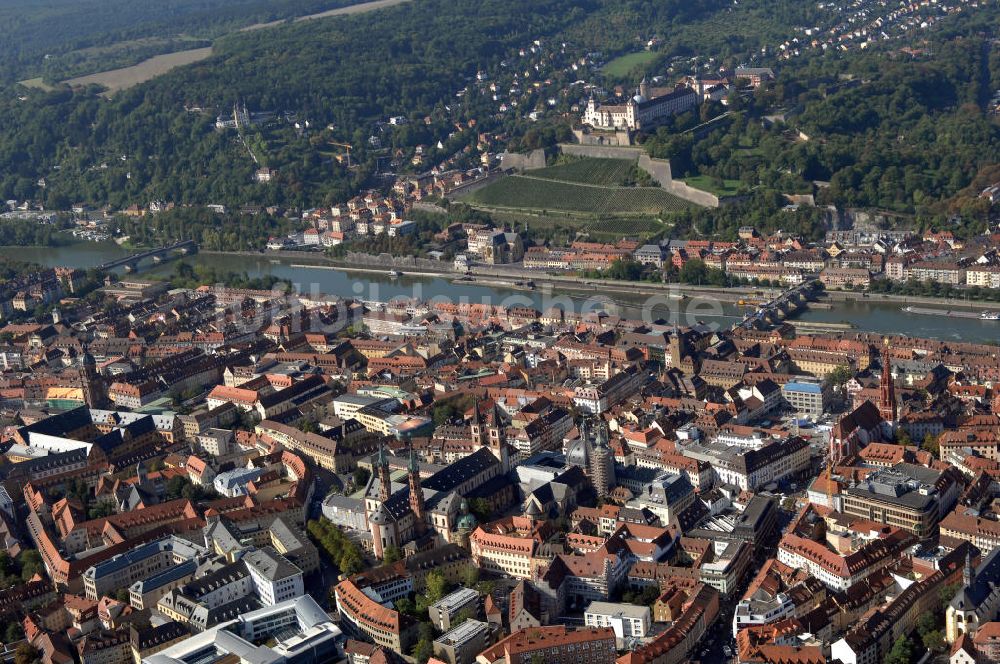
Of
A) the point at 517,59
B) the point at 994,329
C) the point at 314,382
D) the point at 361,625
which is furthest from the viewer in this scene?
the point at 517,59

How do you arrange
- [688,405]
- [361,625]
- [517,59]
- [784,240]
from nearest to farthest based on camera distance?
[361,625]
[688,405]
[784,240]
[517,59]

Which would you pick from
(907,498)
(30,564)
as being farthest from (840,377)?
(30,564)

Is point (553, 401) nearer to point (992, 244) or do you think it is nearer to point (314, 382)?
point (314, 382)

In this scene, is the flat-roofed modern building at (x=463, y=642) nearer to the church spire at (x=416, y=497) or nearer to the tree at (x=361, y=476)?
the church spire at (x=416, y=497)

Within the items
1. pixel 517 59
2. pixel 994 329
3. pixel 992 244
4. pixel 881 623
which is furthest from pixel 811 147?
pixel 881 623

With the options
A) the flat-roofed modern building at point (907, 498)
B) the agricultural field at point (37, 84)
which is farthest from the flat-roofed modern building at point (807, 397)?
the agricultural field at point (37, 84)

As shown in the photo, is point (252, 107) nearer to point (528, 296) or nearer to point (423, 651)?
point (528, 296)

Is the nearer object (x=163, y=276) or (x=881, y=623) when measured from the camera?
(x=881, y=623)
